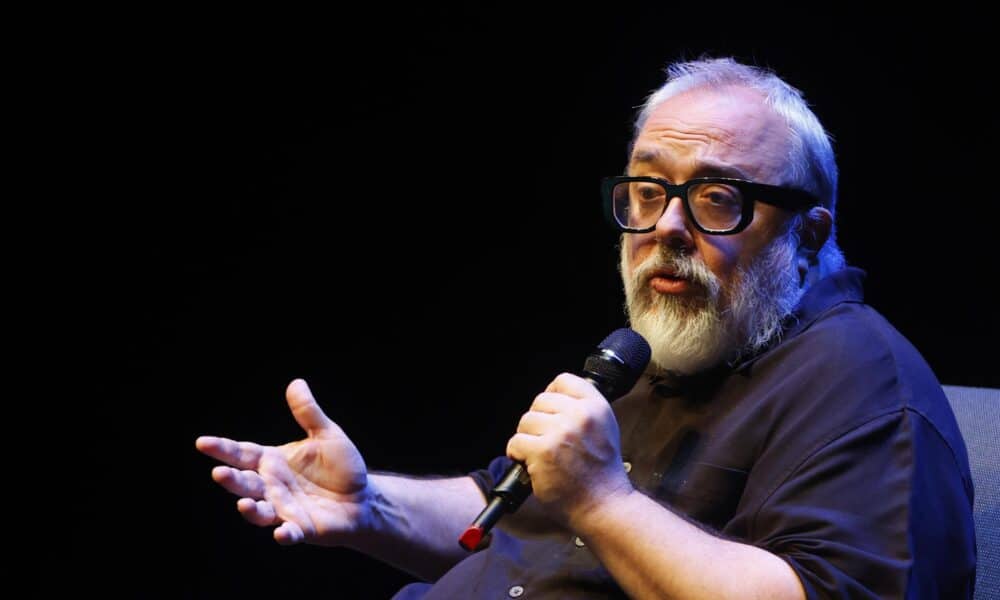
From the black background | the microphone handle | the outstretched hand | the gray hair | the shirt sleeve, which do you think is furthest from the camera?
the black background

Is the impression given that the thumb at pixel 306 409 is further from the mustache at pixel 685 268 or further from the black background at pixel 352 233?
the black background at pixel 352 233

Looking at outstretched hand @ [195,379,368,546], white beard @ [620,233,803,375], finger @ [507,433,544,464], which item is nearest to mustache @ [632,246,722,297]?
white beard @ [620,233,803,375]

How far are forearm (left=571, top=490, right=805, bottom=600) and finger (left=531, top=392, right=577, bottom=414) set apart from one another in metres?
0.13

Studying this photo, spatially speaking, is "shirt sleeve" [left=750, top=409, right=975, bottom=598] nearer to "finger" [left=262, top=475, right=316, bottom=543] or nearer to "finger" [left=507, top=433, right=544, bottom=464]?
"finger" [left=507, top=433, right=544, bottom=464]

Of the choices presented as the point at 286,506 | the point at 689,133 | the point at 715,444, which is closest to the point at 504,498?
the point at 715,444

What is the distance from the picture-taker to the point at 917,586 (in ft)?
3.63

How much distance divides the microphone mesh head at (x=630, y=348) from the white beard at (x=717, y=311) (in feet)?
0.50

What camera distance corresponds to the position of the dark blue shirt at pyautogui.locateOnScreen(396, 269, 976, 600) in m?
1.13

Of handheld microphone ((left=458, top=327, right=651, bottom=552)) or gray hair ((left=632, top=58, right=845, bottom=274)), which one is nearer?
handheld microphone ((left=458, top=327, right=651, bottom=552))

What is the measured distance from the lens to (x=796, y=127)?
5.35 ft

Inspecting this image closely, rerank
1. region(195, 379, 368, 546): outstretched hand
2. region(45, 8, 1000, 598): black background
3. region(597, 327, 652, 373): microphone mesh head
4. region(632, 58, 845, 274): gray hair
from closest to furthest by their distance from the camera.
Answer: region(597, 327, 652, 373): microphone mesh head
region(195, 379, 368, 546): outstretched hand
region(632, 58, 845, 274): gray hair
region(45, 8, 1000, 598): black background

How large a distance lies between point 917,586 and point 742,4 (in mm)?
1688

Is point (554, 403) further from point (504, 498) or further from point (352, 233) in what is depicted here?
point (352, 233)

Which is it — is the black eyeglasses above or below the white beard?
above
